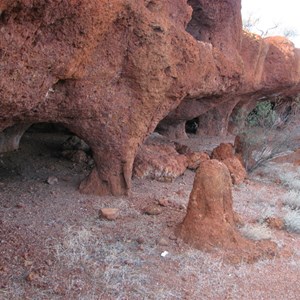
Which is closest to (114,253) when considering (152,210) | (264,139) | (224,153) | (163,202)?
(152,210)

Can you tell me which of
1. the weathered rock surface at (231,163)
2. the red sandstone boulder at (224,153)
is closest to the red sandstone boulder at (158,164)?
the weathered rock surface at (231,163)

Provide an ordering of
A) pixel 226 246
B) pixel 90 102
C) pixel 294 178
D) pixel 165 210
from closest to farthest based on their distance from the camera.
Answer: pixel 226 246 < pixel 90 102 < pixel 165 210 < pixel 294 178

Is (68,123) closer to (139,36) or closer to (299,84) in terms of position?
(139,36)

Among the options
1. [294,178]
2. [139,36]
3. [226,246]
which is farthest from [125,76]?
[294,178]

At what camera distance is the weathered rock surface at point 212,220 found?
17.7 feet

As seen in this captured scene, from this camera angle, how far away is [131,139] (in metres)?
6.79

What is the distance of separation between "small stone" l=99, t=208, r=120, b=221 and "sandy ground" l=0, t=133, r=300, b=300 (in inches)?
2.9

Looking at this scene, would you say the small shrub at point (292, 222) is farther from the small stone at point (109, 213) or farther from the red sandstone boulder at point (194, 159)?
the red sandstone boulder at point (194, 159)

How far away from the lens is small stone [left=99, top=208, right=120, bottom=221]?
235 inches

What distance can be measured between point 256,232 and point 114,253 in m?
1.97

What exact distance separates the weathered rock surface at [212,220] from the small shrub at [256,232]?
0.21 metres

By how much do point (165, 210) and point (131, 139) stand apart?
3.80 feet

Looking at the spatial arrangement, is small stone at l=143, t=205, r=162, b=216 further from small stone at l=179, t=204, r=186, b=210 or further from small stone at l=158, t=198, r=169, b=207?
small stone at l=179, t=204, r=186, b=210

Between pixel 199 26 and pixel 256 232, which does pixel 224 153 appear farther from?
pixel 256 232
